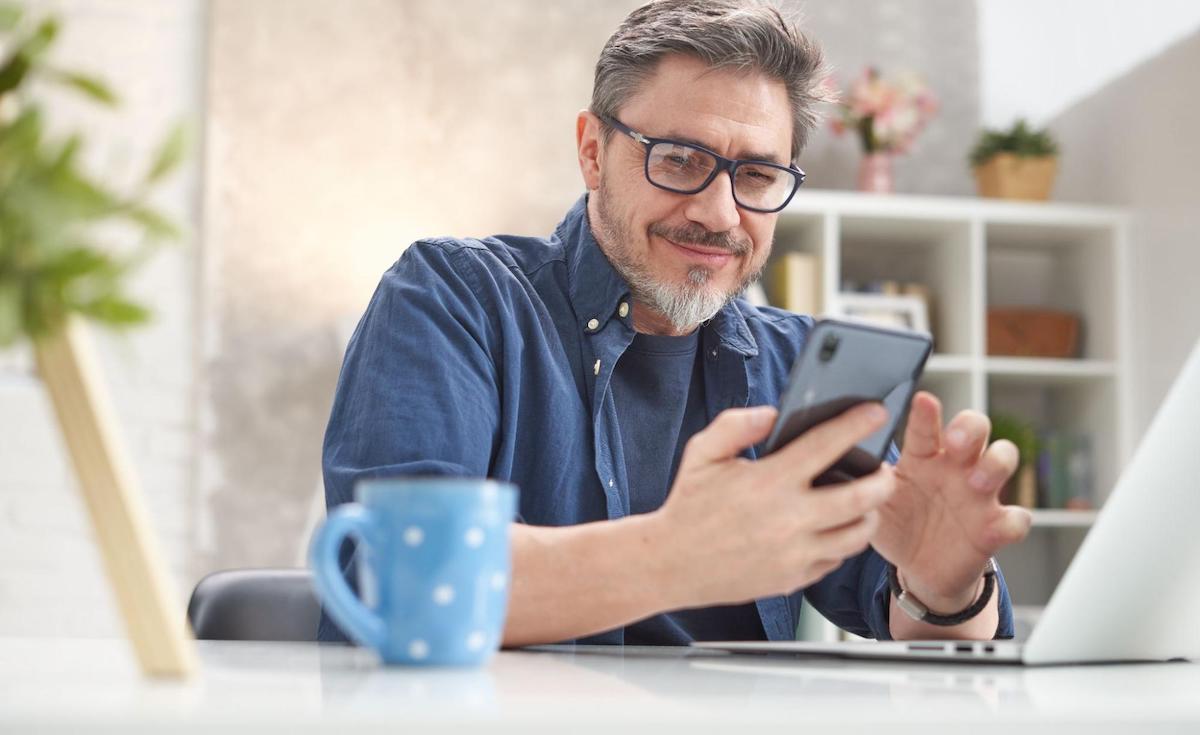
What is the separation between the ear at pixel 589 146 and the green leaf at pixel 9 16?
4.21 feet

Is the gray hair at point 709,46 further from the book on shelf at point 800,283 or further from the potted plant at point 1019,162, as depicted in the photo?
the potted plant at point 1019,162

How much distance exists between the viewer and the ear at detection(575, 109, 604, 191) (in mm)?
1809

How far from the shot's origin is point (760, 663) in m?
0.85

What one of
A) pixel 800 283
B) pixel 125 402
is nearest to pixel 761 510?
pixel 800 283

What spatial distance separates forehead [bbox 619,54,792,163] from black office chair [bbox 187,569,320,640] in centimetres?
73

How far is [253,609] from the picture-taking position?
1.54 m

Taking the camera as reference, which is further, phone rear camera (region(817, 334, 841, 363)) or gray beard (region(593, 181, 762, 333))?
gray beard (region(593, 181, 762, 333))

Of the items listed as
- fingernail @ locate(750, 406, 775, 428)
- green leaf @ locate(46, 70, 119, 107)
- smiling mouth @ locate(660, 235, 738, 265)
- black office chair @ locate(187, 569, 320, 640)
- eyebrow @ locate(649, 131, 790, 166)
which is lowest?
black office chair @ locate(187, 569, 320, 640)

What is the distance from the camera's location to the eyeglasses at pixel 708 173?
5.34 feet

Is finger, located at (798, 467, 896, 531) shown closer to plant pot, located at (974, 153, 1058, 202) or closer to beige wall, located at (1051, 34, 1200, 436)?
beige wall, located at (1051, 34, 1200, 436)

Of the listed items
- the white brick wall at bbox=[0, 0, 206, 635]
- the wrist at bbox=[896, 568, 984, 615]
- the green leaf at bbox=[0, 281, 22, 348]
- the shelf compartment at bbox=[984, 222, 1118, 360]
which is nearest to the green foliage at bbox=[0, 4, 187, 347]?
the green leaf at bbox=[0, 281, 22, 348]

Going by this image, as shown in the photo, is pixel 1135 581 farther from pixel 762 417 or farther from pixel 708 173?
pixel 708 173

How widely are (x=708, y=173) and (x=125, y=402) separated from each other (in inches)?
92.7

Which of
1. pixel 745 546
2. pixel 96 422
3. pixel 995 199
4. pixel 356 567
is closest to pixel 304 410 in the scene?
pixel 995 199
